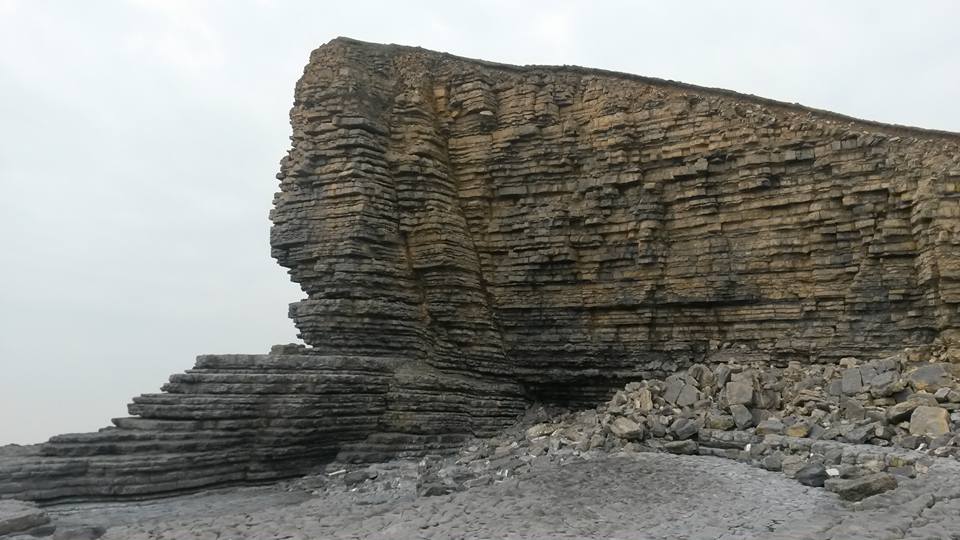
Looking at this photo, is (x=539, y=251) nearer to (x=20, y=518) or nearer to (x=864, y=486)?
(x=864, y=486)

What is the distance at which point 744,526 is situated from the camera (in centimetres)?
695

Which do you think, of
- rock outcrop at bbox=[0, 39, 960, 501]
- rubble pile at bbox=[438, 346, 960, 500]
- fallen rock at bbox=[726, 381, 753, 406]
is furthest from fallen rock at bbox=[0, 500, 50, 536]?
fallen rock at bbox=[726, 381, 753, 406]

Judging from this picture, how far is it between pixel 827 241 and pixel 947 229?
6.21 ft

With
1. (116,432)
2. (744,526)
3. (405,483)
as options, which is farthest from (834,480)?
(116,432)

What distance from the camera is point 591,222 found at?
14.7 metres

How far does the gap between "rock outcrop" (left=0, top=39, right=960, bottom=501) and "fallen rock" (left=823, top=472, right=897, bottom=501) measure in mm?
3271

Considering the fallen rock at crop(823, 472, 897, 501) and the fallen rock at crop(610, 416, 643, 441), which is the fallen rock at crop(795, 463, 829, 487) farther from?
the fallen rock at crop(610, 416, 643, 441)

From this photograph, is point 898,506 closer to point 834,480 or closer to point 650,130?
point 834,480

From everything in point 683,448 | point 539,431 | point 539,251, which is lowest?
point 683,448

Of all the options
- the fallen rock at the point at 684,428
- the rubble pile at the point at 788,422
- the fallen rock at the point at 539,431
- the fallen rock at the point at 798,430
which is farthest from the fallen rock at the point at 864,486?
the fallen rock at the point at 539,431

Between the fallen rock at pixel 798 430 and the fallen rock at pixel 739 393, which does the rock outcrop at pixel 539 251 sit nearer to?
the fallen rock at pixel 739 393

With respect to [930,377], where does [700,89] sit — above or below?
above

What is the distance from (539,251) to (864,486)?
334 inches

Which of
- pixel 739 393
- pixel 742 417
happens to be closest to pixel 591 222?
pixel 739 393
